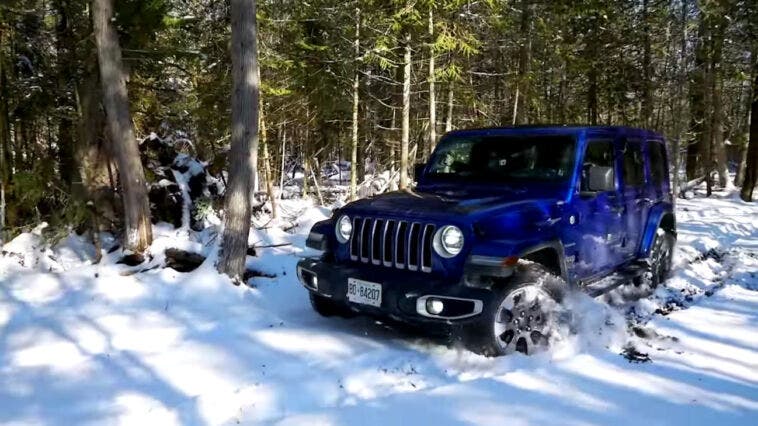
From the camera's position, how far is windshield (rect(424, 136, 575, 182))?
5516 millimetres

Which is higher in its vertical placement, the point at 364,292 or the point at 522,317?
the point at 364,292

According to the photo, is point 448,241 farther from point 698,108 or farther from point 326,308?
point 698,108

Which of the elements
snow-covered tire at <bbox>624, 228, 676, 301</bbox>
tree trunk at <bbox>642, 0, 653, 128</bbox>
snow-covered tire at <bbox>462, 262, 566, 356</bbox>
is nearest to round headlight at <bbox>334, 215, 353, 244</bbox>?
snow-covered tire at <bbox>462, 262, 566, 356</bbox>

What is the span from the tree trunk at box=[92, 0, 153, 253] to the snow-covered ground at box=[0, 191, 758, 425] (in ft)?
3.09

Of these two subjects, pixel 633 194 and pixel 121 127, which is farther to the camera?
pixel 121 127

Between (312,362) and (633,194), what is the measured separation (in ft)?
13.7

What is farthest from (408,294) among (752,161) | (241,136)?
(752,161)

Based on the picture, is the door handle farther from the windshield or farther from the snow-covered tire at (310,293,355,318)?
the snow-covered tire at (310,293,355,318)

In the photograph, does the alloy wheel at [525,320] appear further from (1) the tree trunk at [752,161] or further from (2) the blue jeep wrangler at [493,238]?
(1) the tree trunk at [752,161]

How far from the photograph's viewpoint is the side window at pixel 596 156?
215 inches

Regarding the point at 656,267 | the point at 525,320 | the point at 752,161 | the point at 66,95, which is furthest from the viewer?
the point at 752,161

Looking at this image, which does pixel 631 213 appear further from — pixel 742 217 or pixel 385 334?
pixel 742 217

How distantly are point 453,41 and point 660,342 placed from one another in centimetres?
847

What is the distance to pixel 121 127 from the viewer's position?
7.59 metres
